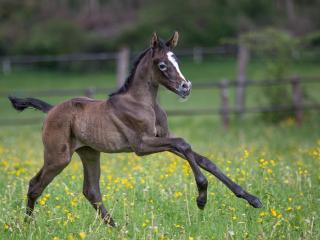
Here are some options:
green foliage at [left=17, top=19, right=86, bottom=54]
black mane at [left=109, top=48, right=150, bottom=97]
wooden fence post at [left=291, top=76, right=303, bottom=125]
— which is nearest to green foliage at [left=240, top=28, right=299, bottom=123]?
wooden fence post at [left=291, top=76, right=303, bottom=125]

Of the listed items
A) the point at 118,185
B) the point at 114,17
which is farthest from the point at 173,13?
the point at 118,185

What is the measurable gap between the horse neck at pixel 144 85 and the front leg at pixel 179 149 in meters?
0.45

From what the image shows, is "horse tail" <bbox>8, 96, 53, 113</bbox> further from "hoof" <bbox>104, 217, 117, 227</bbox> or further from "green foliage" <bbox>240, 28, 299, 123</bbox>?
"green foliage" <bbox>240, 28, 299, 123</bbox>

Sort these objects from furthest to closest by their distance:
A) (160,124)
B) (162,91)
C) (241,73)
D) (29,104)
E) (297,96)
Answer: (162,91) < (241,73) < (297,96) < (29,104) < (160,124)

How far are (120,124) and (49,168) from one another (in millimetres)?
831

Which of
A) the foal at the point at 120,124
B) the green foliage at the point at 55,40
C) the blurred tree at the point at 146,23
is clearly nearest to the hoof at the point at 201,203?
the foal at the point at 120,124

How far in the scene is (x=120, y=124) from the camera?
6.05 m

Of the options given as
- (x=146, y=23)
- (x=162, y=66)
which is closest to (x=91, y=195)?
(x=162, y=66)

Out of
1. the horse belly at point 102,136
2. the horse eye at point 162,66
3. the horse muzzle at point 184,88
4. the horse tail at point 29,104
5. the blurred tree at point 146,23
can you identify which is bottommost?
the horse belly at point 102,136

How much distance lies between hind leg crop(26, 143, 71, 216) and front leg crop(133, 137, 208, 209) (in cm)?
73

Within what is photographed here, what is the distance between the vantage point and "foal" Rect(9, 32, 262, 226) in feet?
19.4

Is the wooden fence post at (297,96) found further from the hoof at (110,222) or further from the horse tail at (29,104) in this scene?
the hoof at (110,222)

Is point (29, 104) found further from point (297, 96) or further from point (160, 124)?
point (297, 96)

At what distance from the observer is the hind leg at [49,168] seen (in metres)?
6.15
